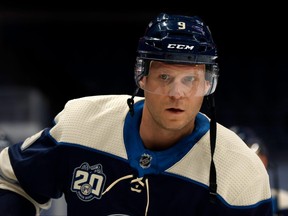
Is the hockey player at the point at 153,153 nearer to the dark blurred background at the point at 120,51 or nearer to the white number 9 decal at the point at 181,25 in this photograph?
the white number 9 decal at the point at 181,25

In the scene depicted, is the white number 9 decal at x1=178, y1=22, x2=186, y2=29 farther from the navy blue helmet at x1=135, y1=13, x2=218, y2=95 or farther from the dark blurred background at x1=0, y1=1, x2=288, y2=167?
the dark blurred background at x1=0, y1=1, x2=288, y2=167

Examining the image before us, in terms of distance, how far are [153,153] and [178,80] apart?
21 centimetres

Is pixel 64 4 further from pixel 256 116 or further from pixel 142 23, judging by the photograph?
pixel 256 116

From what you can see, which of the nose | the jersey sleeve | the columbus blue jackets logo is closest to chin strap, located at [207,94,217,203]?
the nose

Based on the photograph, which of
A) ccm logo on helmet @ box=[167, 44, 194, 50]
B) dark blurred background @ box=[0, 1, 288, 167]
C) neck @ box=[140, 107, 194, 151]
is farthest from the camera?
dark blurred background @ box=[0, 1, 288, 167]

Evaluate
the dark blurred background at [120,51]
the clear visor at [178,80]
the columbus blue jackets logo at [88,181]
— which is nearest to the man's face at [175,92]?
the clear visor at [178,80]

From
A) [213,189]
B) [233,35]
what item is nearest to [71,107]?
[213,189]

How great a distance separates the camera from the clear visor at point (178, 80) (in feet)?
4.76

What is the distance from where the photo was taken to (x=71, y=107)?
1.70m

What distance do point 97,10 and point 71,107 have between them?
646cm

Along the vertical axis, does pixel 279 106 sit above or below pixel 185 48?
below

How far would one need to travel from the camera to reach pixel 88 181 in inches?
63.5

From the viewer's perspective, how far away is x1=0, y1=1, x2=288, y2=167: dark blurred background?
725cm

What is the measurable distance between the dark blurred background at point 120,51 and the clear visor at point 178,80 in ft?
18.3
